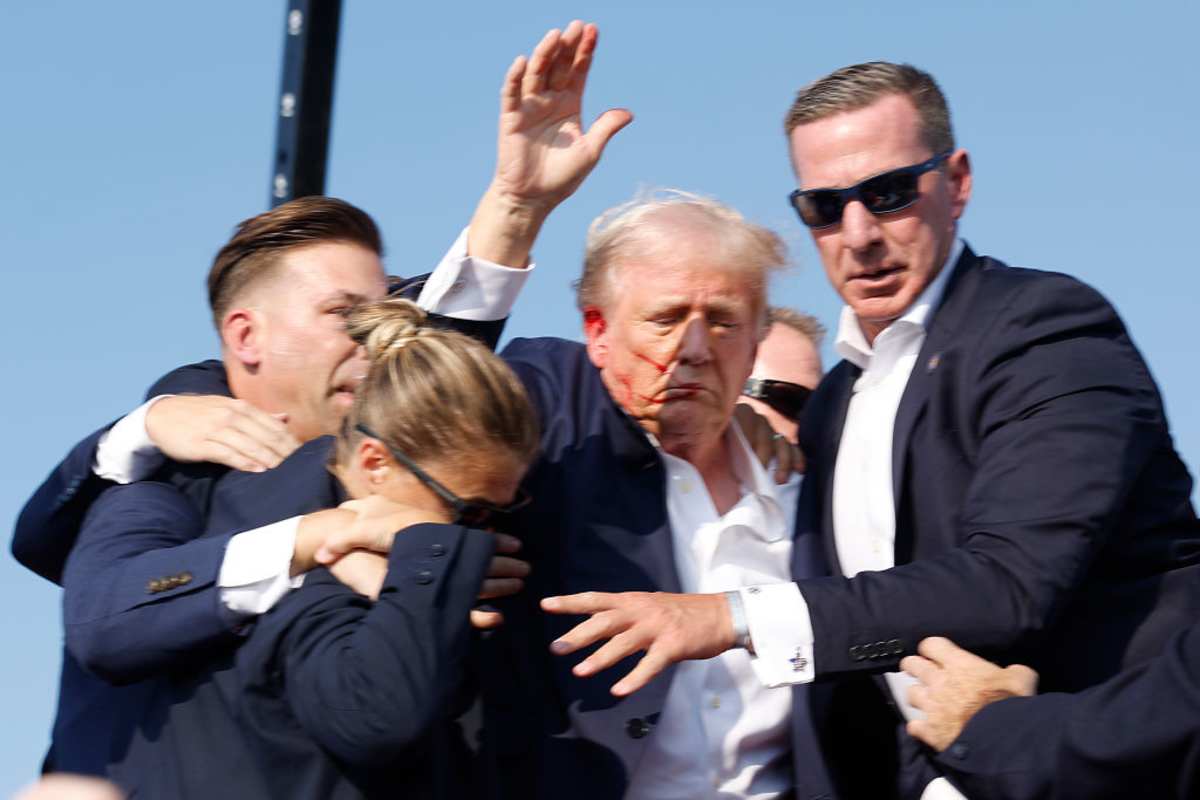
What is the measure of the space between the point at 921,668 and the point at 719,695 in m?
0.50

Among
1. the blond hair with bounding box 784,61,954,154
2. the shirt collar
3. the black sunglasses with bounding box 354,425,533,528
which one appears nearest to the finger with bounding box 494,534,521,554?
the black sunglasses with bounding box 354,425,533,528

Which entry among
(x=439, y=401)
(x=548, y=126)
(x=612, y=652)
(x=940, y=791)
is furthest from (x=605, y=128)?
(x=940, y=791)

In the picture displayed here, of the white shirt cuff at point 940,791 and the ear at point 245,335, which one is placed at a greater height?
the ear at point 245,335

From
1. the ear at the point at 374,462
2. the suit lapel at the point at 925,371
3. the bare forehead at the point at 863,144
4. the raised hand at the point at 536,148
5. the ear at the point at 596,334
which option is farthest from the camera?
the bare forehead at the point at 863,144

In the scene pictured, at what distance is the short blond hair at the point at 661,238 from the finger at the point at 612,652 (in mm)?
980

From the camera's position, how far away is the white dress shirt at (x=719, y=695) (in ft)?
12.1

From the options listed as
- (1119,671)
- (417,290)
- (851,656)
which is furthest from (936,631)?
(417,290)

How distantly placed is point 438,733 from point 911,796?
3.44ft

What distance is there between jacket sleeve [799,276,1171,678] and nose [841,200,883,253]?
1.67ft

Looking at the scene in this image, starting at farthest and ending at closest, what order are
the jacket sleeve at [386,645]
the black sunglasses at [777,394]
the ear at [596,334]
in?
the black sunglasses at [777,394] → the ear at [596,334] → the jacket sleeve at [386,645]

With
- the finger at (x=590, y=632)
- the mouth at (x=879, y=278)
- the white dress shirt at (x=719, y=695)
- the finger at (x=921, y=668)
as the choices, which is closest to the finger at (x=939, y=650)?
the finger at (x=921, y=668)

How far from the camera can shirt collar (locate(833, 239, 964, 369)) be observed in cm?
411

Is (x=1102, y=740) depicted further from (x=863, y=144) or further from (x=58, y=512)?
(x=58, y=512)

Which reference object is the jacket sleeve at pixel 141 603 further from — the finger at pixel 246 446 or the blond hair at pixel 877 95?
the blond hair at pixel 877 95
